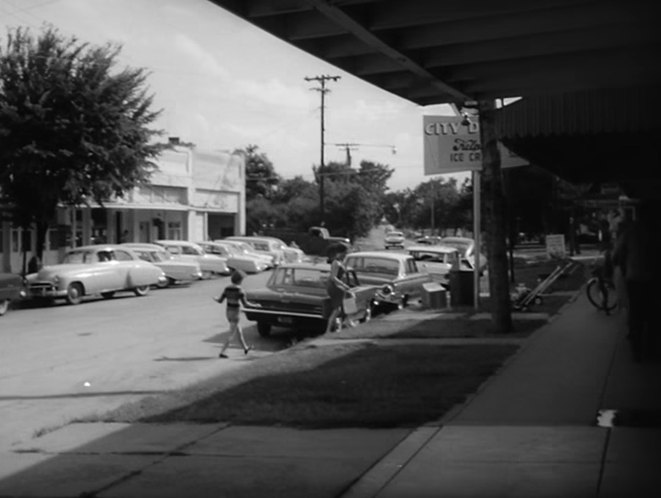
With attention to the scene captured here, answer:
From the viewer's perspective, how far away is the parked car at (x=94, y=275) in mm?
26047

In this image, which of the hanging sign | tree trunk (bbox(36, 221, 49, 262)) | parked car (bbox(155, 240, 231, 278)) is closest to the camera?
the hanging sign

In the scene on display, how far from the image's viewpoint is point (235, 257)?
4066 centimetres

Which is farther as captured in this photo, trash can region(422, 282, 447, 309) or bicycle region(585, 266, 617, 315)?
trash can region(422, 282, 447, 309)

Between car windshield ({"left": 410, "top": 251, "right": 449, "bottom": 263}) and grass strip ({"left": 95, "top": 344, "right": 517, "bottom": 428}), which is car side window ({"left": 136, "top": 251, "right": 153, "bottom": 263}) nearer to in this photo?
car windshield ({"left": 410, "top": 251, "right": 449, "bottom": 263})

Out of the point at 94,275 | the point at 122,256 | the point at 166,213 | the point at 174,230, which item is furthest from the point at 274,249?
the point at 94,275

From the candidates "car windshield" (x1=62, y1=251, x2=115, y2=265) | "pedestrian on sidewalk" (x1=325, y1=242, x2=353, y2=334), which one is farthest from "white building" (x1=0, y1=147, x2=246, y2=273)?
"pedestrian on sidewalk" (x1=325, y1=242, x2=353, y2=334)

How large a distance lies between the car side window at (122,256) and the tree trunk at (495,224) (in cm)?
1697

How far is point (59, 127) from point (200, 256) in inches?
404

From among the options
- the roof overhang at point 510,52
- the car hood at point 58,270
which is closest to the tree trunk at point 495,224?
the roof overhang at point 510,52

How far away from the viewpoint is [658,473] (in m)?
6.34

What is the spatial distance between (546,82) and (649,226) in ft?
6.89

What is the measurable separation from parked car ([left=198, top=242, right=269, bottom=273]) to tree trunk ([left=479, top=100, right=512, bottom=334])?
25.4m

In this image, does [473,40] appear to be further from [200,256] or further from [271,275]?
[200,256]

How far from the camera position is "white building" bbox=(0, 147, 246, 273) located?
40.1 metres
